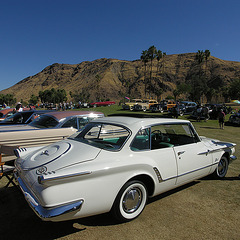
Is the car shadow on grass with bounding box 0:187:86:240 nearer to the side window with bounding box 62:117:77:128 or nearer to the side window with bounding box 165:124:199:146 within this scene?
the side window with bounding box 165:124:199:146

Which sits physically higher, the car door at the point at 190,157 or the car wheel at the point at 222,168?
the car door at the point at 190,157

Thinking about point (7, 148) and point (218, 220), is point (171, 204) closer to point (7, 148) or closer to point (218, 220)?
point (218, 220)

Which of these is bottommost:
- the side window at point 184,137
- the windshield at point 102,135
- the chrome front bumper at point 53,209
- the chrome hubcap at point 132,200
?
the chrome hubcap at point 132,200

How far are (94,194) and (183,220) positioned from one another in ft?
4.74

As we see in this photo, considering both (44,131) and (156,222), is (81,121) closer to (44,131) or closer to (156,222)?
(44,131)

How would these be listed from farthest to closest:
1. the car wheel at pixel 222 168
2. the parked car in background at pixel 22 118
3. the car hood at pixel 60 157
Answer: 1. the parked car in background at pixel 22 118
2. the car wheel at pixel 222 168
3. the car hood at pixel 60 157

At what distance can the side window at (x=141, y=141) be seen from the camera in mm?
2785

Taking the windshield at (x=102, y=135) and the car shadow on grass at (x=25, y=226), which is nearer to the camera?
the car shadow on grass at (x=25, y=226)

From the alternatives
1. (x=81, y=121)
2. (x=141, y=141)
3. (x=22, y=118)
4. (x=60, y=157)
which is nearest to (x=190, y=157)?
(x=141, y=141)

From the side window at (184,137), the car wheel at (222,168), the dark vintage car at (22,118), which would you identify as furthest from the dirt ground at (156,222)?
A: the dark vintage car at (22,118)

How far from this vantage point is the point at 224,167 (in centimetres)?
429

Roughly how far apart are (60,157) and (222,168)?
12.1ft

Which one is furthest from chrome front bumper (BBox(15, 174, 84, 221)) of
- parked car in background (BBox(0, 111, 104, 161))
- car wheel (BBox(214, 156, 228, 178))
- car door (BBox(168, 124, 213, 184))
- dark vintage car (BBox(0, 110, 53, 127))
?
dark vintage car (BBox(0, 110, 53, 127))

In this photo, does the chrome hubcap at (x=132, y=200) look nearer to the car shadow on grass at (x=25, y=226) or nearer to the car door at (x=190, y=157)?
the car shadow on grass at (x=25, y=226)
